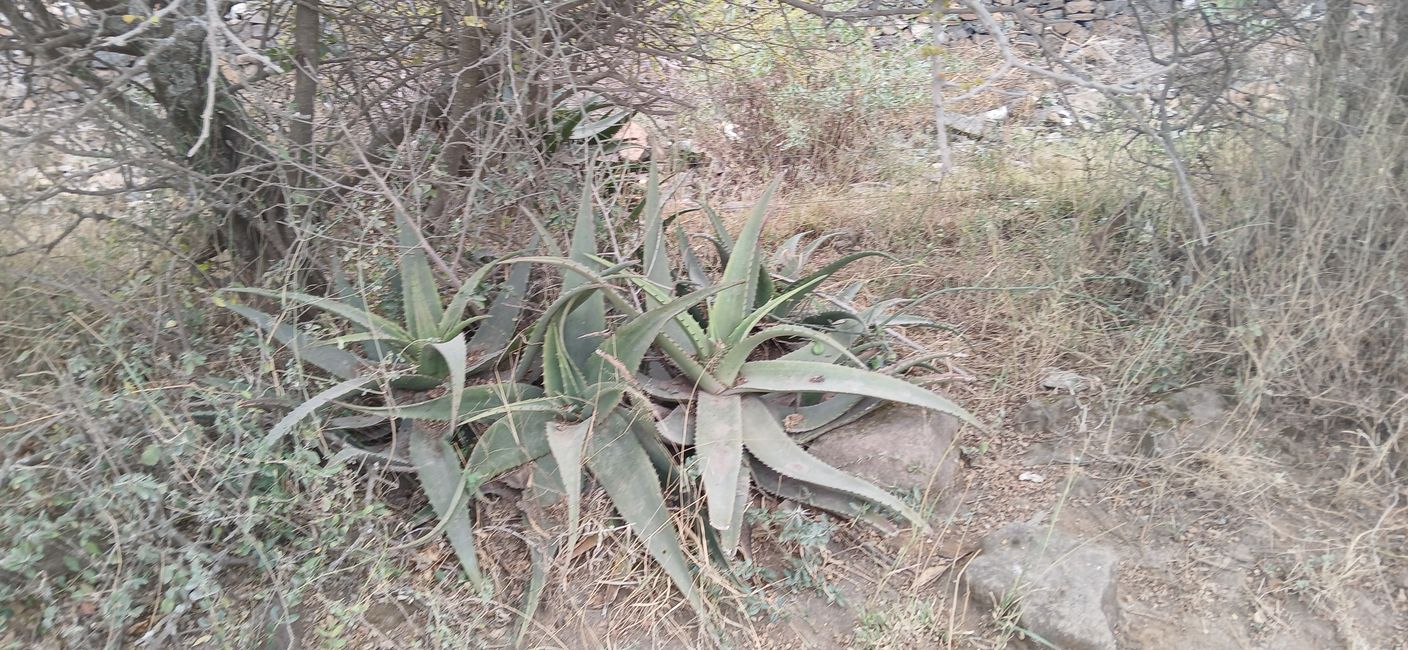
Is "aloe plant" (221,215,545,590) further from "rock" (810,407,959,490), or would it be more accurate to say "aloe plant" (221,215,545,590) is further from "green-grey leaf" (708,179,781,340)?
"rock" (810,407,959,490)

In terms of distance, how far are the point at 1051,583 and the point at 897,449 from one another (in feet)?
1.78

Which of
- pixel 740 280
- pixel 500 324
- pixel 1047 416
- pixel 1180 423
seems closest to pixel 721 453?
pixel 740 280

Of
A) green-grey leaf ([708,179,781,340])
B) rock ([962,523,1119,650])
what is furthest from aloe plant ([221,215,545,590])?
rock ([962,523,1119,650])

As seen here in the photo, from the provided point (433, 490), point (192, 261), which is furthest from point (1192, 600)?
point (192, 261)

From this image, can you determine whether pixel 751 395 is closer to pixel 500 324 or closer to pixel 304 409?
pixel 500 324

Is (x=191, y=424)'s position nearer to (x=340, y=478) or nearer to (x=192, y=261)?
(x=340, y=478)

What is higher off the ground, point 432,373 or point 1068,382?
point 432,373

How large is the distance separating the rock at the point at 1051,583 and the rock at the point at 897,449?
25 cm

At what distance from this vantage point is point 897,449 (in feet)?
8.02

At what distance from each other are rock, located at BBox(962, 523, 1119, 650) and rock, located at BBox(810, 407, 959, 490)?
25 centimetres

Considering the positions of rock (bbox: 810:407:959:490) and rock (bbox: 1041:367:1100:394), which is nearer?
rock (bbox: 810:407:959:490)

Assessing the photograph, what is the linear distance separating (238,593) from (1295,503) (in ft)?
9.21

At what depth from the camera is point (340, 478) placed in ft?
7.30

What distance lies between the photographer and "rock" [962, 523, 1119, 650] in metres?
2.00
